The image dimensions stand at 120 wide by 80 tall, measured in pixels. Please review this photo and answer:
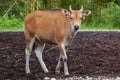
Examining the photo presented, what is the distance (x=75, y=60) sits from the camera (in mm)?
12758

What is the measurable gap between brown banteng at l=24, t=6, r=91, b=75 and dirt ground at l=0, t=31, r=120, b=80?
48cm

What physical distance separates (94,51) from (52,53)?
4.87 ft

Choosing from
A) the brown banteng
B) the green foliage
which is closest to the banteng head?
the brown banteng

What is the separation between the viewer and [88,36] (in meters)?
19.9

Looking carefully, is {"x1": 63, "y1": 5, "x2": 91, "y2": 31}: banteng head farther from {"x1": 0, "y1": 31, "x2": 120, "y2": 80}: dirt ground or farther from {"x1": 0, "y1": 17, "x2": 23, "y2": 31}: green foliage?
{"x1": 0, "y1": 17, "x2": 23, "y2": 31}: green foliage

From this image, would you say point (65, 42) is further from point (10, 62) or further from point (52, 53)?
point (52, 53)

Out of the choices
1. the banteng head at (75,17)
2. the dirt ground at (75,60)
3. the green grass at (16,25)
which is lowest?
the green grass at (16,25)

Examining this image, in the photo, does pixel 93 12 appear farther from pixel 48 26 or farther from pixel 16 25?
pixel 48 26

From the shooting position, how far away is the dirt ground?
10547 millimetres

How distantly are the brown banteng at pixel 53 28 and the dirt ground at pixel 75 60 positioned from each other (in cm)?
48

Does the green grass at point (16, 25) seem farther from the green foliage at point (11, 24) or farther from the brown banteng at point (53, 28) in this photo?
the brown banteng at point (53, 28)

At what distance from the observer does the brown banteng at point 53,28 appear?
10.2m

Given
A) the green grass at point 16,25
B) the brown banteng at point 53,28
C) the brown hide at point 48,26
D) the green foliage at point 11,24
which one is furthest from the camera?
the green foliage at point 11,24

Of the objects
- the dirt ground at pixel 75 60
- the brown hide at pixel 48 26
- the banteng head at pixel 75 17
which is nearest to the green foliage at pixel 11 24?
the dirt ground at pixel 75 60
